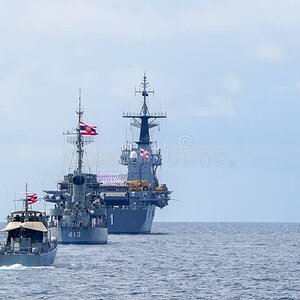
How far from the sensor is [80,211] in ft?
564

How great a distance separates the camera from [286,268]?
126m

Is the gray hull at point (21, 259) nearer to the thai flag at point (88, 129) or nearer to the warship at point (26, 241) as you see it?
the warship at point (26, 241)

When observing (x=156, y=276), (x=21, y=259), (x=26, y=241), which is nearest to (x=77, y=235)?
(x=156, y=276)

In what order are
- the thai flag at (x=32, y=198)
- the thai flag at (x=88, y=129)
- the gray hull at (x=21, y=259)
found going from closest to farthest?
the gray hull at (x=21, y=259) → the thai flag at (x=32, y=198) → the thai flag at (x=88, y=129)

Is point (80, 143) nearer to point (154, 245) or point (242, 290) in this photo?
point (154, 245)

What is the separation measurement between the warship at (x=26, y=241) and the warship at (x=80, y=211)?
168ft

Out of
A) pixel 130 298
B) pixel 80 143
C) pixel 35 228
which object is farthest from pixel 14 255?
pixel 80 143

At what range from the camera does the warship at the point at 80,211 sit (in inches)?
6634

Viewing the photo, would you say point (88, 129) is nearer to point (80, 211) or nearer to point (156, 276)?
point (80, 211)

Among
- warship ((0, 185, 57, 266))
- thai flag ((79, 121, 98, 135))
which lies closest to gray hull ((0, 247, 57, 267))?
warship ((0, 185, 57, 266))

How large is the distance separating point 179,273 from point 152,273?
7.75 ft

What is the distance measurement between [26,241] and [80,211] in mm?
61951

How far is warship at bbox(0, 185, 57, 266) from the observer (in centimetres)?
10819

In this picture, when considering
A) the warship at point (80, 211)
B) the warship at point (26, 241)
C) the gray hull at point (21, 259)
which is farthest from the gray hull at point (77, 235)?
the gray hull at point (21, 259)
